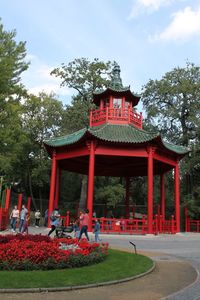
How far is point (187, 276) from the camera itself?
9.12 meters

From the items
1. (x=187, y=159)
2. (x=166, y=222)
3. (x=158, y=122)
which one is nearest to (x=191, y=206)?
(x=187, y=159)

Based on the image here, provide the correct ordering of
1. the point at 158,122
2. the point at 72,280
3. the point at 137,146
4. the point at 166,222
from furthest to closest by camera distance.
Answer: the point at 158,122, the point at 166,222, the point at 137,146, the point at 72,280

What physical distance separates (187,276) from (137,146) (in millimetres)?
14186

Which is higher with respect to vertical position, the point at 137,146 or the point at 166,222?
the point at 137,146

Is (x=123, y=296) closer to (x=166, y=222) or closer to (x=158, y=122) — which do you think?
(x=166, y=222)

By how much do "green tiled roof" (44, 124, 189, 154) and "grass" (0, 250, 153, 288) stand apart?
12339mm

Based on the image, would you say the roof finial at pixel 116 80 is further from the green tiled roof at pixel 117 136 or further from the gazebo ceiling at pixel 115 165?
the gazebo ceiling at pixel 115 165

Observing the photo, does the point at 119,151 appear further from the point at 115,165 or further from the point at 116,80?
the point at 116,80

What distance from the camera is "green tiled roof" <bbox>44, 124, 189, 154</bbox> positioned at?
22.1 m

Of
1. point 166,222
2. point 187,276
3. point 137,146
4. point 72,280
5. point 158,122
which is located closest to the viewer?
point 72,280

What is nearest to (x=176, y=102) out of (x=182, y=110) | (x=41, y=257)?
(x=182, y=110)

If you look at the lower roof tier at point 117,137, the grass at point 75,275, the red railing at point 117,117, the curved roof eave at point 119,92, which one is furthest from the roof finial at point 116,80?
the grass at point 75,275

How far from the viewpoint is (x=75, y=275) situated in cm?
831

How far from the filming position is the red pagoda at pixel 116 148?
876 inches
